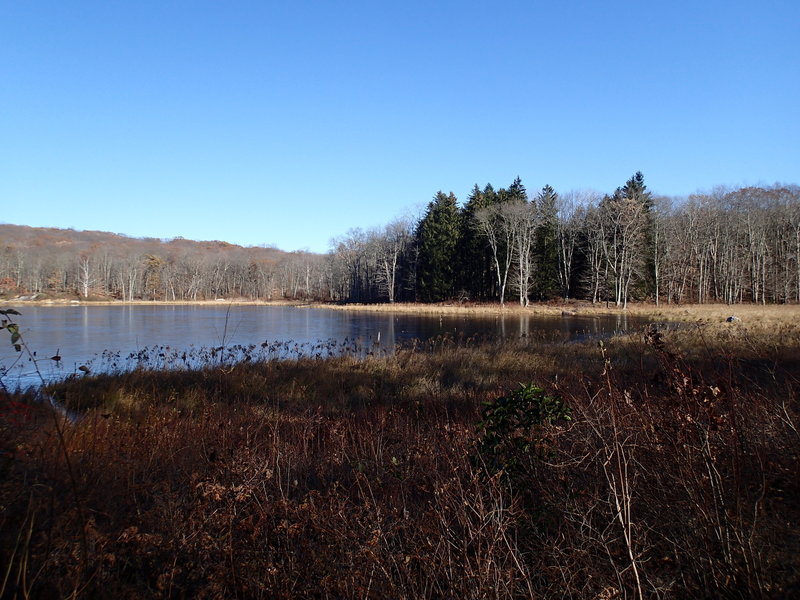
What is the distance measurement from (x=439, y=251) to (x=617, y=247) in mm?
18151

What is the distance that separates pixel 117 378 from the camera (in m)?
9.96

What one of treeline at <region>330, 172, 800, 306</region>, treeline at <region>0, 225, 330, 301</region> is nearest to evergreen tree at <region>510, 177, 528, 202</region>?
treeline at <region>330, 172, 800, 306</region>

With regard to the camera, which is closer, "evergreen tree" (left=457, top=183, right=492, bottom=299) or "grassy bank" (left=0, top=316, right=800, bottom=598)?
"grassy bank" (left=0, top=316, right=800, bottom=598)

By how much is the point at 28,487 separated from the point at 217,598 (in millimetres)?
1253

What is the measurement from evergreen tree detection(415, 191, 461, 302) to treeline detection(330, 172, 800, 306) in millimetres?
120

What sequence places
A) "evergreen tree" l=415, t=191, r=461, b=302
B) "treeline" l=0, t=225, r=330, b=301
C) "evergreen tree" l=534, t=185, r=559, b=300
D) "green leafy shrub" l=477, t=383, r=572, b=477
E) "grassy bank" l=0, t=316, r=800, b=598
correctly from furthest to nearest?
"treeline" l=0, t=225, r=330, b=301
"evergreen tree" l=415, t=191, r=461, b=302
"evergreen tree" l=534, t=185, r=559, b=300
"green leafy shrub" l=477, t=383, r=572, b=477
"grassy bank" l=0, t=316, r=800, b=598

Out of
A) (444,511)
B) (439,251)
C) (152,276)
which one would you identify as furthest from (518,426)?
(152,276)

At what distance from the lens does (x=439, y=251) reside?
5262cm

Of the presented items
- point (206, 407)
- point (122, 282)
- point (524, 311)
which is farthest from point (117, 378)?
point (122, 282)

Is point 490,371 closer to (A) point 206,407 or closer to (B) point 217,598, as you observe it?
(A) point 206,407

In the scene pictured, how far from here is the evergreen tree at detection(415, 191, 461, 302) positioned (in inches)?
2072

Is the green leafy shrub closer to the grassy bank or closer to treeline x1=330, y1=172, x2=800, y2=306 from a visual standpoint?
the grassy bank

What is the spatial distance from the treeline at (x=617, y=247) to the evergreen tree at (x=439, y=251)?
0.39ft

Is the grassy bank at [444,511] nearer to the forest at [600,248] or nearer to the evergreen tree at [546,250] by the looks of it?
the forest at [600,248]
